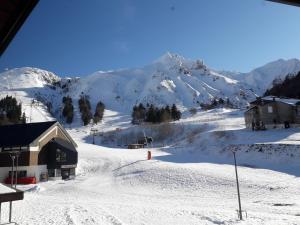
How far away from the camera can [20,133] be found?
46.8 metres

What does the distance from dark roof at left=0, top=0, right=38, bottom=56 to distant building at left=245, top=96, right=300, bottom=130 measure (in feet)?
195

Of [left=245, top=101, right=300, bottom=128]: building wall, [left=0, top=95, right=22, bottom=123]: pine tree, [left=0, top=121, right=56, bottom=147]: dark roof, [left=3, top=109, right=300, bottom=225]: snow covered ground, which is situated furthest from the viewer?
A: [left=0, top=95, right=22, bottom=123]: pine tree

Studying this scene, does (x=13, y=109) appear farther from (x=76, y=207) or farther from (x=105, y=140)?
(x=76, y=207)

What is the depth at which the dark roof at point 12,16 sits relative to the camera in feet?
11.4

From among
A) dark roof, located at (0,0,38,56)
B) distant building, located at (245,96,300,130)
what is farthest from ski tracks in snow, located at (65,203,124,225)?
distant building, located at (245,96,300,130)

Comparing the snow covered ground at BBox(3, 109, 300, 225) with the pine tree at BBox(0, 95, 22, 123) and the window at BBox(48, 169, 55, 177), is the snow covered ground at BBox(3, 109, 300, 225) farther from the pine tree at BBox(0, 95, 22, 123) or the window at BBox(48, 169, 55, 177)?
the pine tree at BBox(0, 95, 22, 123)

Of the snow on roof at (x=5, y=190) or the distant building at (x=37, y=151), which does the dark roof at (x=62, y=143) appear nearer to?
the distant building at (x=37, y=151)

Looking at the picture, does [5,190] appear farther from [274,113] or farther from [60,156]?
[274,113]

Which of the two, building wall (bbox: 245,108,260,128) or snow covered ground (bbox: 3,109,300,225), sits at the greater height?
building wall (bbox: 245,108,260,128)

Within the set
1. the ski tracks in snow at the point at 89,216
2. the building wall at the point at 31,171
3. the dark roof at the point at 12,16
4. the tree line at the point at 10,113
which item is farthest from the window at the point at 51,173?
the tree line at the point at 10,113

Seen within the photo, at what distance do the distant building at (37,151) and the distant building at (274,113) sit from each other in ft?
114

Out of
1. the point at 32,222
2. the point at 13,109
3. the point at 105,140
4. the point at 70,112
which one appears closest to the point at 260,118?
the point at 105,140

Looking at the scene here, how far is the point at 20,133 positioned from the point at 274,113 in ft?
149

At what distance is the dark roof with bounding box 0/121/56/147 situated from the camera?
44469 millimetres
